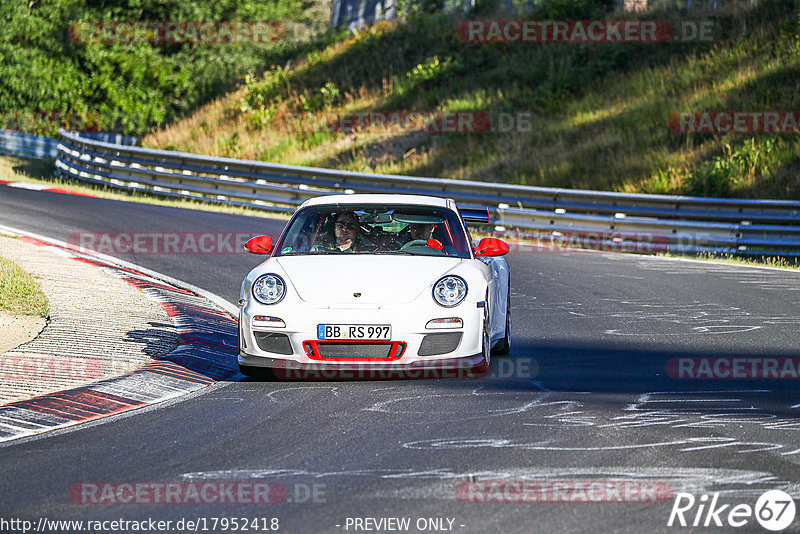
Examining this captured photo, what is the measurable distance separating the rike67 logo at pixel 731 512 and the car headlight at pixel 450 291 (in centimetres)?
307

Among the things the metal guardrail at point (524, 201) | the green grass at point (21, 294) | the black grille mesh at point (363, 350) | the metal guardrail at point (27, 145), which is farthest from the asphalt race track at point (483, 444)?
the metal guardrail at point (27, 145)

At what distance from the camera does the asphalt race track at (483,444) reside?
15.6 feet

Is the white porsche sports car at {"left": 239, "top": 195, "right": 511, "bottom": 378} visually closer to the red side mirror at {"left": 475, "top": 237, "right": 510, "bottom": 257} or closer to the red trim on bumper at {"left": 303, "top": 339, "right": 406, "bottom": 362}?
the red trim on bumper at {"left": 303, "top": 339, "right": 406, "bottom": 362}

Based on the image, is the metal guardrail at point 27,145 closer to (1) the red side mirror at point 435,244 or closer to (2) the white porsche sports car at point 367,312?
(1) the red side mirror at point 435,244

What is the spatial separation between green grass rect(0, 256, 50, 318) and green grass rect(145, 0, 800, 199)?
1397 centimetres

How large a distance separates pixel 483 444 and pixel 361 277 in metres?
2.18

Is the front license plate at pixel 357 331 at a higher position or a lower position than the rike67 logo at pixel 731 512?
higher

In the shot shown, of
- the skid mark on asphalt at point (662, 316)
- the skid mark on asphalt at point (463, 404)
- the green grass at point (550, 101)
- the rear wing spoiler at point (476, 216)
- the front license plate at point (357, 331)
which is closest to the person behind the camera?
the skid mark on asphalt at point (463, 404)

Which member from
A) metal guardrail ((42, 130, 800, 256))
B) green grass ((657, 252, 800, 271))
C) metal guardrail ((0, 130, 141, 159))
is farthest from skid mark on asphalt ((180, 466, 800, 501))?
metal guardrail ((0, 130, 141, 159))

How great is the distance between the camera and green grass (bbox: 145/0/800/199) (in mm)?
23016

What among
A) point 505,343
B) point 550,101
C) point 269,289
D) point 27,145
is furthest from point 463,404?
point 27,145

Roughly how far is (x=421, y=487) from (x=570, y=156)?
20.9m

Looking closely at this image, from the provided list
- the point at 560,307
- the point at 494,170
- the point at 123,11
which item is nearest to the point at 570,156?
the point at 494,170

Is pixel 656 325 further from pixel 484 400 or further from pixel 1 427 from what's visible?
pixel 1 427
